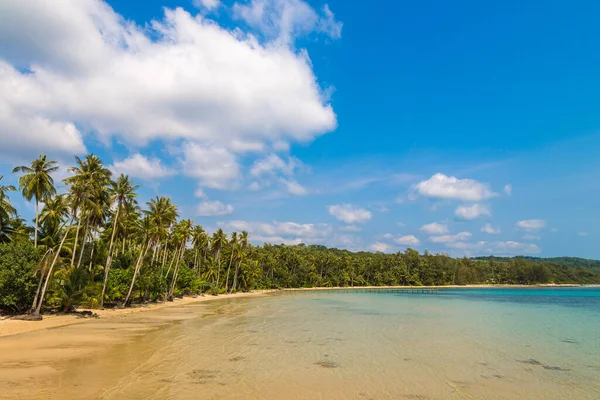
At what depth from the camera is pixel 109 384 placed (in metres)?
13.6

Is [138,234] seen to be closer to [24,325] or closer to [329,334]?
[24,325]

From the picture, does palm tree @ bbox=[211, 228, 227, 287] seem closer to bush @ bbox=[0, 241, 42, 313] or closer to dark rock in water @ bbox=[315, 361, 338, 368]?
bush @ bbox=[0, 241, 42, 313]

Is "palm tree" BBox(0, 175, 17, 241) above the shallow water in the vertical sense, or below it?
above

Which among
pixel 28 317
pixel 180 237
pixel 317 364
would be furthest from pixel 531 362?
pixel 180 237

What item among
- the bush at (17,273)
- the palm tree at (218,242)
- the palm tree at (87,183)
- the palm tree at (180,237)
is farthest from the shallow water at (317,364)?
the palm tree at (218,242)

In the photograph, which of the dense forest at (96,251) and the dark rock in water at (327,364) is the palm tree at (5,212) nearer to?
the dense forest at (96,251)

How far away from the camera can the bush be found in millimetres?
28094

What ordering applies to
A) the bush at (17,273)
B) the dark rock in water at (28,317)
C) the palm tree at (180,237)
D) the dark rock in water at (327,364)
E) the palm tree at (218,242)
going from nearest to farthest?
the dark rock in water at (327,364) < the bush at (17,273) < the dark rock in water at (28,317) < the palm tree at (180,237) < the palm tree at (218,242)

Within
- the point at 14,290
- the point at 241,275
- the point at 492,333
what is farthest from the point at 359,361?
the point at 241,275

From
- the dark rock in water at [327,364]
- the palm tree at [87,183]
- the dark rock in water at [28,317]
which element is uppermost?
the palm tree at [87,183]

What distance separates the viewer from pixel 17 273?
28391mm

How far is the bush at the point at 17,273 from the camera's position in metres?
28.1

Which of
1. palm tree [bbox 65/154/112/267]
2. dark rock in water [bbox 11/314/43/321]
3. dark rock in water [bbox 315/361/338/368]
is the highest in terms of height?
palm tree [bbox 65/154/112/267]

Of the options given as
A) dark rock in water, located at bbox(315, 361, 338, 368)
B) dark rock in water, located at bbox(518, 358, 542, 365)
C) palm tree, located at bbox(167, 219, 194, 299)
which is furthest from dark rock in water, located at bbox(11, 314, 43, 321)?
dark rock in water, located at bbox(518, 358, 542, 365)
